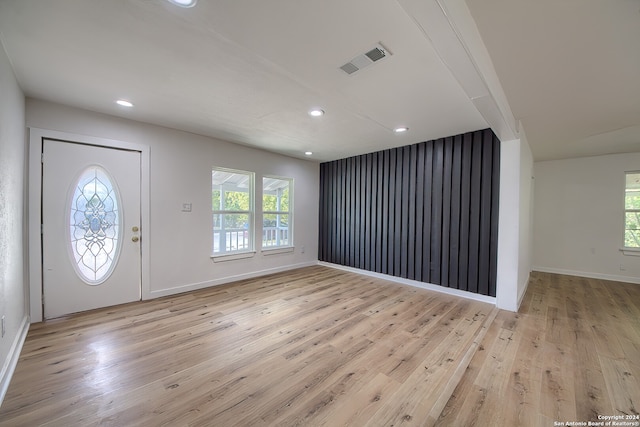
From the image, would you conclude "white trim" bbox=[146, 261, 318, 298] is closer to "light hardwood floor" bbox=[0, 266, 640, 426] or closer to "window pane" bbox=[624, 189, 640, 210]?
"light hardwood floor" bbox=[0, 266, 640, 426]

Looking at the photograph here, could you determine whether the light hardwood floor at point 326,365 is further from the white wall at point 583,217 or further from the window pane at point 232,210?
the white wall at point 583,217

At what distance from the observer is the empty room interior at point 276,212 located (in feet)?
5.06

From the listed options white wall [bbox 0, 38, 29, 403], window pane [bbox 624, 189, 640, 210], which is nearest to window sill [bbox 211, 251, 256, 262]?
white wall [bbox 0, 38, 29, 403]

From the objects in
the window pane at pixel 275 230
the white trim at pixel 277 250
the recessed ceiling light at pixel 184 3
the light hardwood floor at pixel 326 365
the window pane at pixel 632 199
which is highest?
the recessed ceiling light at pixel 184 3

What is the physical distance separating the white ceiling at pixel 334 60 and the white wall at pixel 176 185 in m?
0.24

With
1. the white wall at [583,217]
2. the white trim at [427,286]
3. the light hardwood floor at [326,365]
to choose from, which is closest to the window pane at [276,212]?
the white trim at [427,286]

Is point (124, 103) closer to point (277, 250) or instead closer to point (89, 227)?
point (89, 227)

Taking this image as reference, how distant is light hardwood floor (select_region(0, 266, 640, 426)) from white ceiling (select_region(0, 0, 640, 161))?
2.23m

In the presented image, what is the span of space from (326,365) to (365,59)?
2.44m

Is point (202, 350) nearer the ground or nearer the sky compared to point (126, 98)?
nearer the ground

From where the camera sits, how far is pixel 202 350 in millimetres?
2211

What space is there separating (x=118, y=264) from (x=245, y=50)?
3131 millimetres

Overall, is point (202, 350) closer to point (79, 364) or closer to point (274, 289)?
point (79, 364)

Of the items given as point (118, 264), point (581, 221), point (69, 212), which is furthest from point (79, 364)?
point (581, 221)
